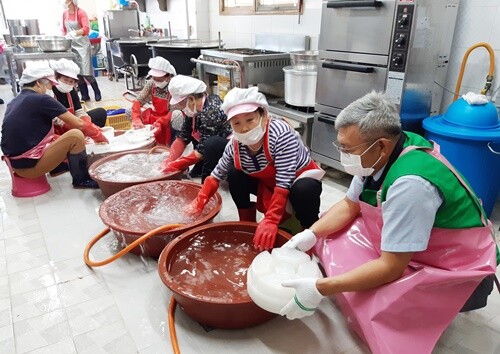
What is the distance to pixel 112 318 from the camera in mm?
1496

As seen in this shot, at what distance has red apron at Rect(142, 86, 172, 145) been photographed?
3188 mm

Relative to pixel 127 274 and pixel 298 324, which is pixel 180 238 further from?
pixel 298 324

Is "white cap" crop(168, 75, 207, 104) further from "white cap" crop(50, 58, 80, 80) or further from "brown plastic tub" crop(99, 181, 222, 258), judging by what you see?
"white cap" crop(50, 58, 80, 80)

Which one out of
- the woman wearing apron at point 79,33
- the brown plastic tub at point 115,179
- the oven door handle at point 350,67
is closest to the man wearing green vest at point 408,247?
the oven door handle at point 350,67

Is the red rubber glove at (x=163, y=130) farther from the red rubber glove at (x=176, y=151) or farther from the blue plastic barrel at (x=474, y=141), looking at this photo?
the blue plastic barrel at (x=474, y=141)

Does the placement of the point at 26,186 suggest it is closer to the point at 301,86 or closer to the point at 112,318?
the point at 112,318

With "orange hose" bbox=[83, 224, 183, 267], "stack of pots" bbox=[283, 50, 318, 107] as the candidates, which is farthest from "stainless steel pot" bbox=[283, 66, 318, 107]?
"orange hose" bbox=[83, 224, 183, 267]

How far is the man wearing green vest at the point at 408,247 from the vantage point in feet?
3.43

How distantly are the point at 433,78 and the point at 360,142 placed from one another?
1562mm

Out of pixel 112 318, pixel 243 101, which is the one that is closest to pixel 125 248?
pixel 112 318

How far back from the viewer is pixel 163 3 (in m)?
5.58

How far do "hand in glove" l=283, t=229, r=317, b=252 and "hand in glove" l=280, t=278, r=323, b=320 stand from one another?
0.24 meters

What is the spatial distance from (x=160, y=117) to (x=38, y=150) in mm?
1063

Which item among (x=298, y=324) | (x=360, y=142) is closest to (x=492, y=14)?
(x=360, y=142)
